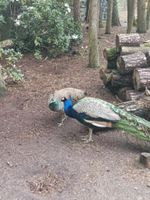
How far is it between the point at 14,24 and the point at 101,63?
8.22 ft

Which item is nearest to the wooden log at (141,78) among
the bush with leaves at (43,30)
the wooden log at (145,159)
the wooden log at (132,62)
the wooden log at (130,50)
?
the wooden log at (132,62)

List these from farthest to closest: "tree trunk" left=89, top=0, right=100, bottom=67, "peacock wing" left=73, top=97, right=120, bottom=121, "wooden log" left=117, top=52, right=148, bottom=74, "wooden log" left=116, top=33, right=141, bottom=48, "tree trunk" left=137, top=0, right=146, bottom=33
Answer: "tree trunk" left=137, top=0, right=146, bottom=33 → "tree trunk" left=89, top=0, right=100, bottom=67 → "wooden log" left=116, top=33, right=141, bottom=48 → "wooden log" left=117, top=52, right=148, bottom=74 → "peacock wing" left=73, top=97, right=120, bottom=121

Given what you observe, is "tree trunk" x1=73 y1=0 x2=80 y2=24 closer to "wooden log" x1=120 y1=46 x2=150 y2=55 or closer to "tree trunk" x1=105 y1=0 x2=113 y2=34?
"tree trunk" x1=105 y1=0 x2=113 y2=34

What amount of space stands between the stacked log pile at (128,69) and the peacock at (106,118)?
1151 mm

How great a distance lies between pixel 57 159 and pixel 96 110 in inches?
33.3

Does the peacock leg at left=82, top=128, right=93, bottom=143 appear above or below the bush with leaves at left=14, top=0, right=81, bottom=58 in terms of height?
below

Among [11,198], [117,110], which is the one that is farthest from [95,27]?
[11,198]

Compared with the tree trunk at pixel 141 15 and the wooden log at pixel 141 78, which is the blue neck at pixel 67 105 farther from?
the tree trunk at pixel 141 15

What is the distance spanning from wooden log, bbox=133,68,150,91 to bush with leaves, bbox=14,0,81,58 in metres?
3.77

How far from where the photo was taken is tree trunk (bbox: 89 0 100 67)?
29.5 feet

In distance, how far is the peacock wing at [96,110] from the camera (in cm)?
576

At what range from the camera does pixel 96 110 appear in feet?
19.1

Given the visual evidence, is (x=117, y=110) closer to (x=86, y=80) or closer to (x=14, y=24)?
(x=86, y=80)

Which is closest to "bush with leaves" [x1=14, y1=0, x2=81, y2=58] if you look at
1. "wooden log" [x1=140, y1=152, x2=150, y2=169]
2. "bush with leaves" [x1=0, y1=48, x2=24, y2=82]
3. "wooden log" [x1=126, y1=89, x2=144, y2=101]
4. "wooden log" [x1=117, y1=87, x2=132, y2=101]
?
"bush with leaves" [x1=0, y1=48, x2=24, y2=82]
